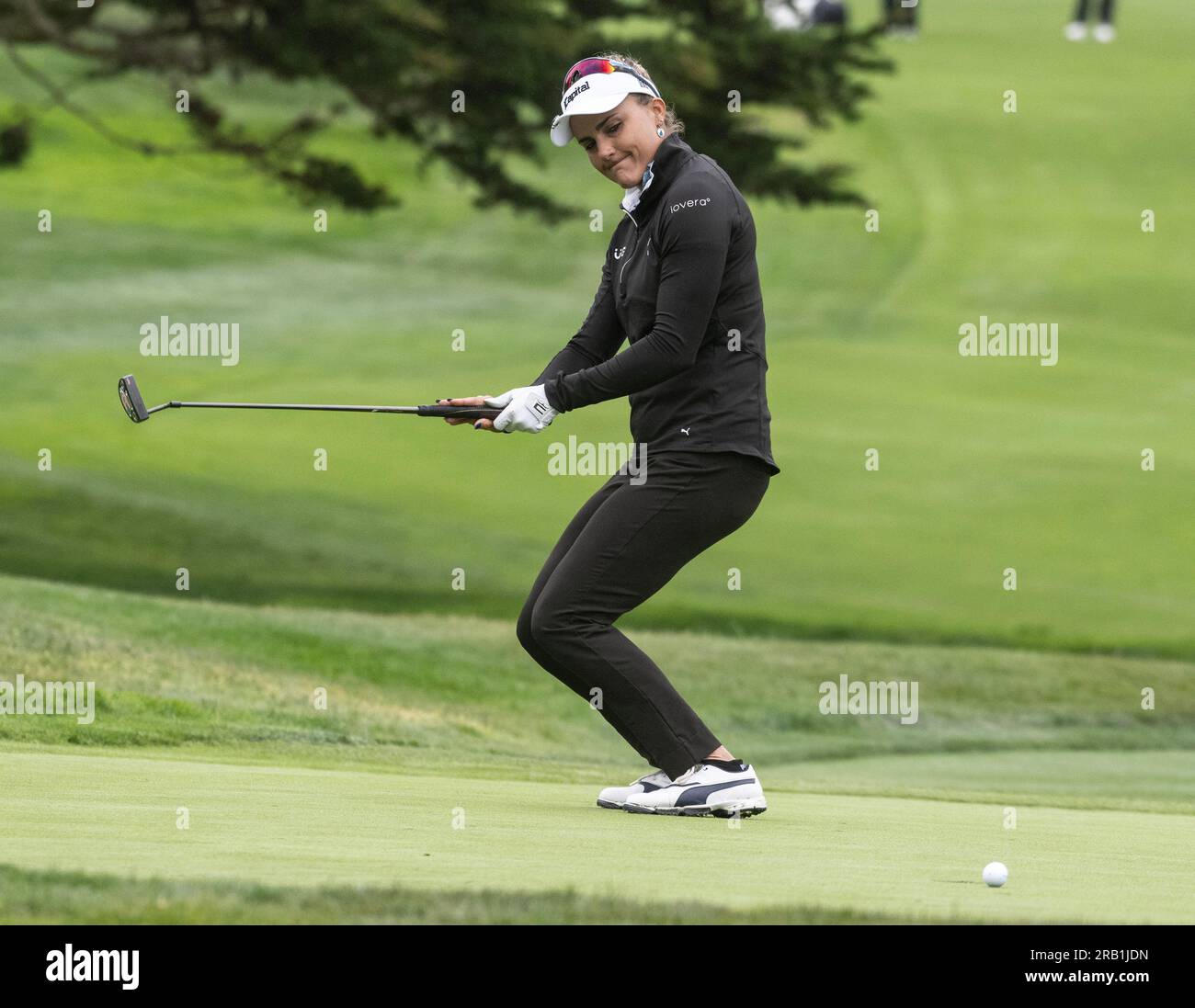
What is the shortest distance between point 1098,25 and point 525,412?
46.4 m

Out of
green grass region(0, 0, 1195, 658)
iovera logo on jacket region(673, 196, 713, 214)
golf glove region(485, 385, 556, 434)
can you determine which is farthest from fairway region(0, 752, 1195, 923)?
green grass region(0, 0, 1195, 658)

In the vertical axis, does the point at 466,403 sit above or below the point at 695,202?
below

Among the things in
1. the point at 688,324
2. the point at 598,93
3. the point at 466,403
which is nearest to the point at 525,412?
the point at 466,403

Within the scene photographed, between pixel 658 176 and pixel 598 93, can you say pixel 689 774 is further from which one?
pixel 598 93

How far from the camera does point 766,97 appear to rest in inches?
618

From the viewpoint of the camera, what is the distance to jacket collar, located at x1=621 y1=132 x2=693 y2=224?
5805 mm

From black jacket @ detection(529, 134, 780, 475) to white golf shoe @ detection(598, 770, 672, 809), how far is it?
1.00m

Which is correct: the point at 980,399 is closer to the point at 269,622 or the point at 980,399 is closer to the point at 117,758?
the point at 269,622

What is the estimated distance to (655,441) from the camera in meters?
5.85

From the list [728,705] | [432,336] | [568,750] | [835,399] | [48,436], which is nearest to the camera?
[568,750]

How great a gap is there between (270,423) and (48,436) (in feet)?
8.73

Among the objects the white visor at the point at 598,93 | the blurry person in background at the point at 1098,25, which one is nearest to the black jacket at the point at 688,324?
the white visor at the point at 598,93

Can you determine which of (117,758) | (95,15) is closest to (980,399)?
(95,15)

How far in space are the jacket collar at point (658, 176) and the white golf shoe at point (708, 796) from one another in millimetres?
1697
